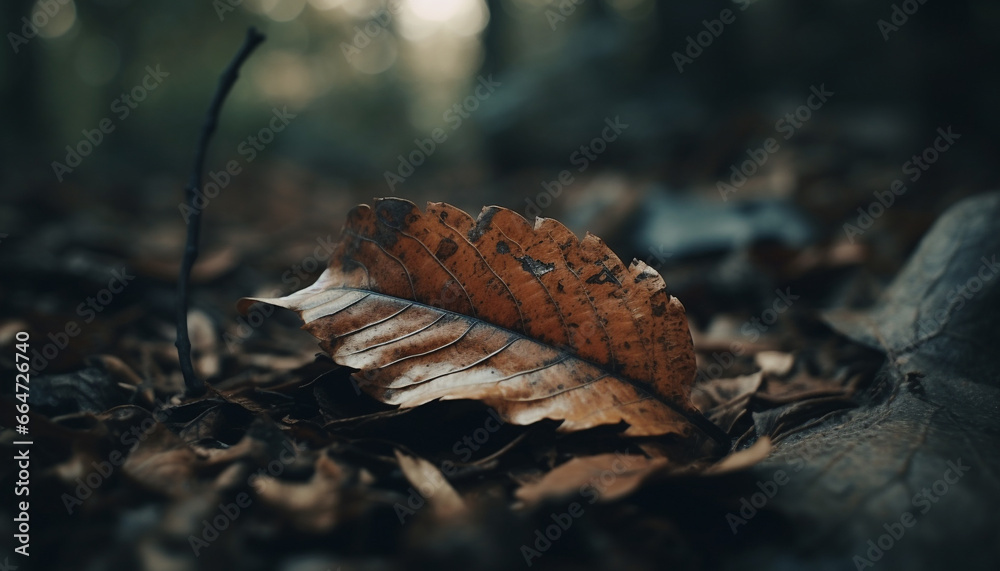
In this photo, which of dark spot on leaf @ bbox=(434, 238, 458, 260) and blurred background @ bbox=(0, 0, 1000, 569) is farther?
blurred background @ bbox=(0, 0, 1000, 569)

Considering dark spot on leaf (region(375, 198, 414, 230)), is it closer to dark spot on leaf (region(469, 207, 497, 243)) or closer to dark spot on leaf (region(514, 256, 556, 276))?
dark spot on leaf (region(469, 207, 497, 243))

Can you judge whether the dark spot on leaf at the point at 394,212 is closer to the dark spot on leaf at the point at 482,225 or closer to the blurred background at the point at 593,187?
the dark spot on leaf at the point at 482,225

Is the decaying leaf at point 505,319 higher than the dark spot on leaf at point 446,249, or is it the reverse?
the dark spot on leaf at point 446,249

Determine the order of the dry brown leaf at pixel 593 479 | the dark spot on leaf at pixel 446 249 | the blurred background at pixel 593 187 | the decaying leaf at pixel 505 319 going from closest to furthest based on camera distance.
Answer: the dry brown leaf at pixel 593 479, the decaying leaf at pixel 505 319, the dark spot on leaf at pixel 446 249, the blurred background at pixel 593 187

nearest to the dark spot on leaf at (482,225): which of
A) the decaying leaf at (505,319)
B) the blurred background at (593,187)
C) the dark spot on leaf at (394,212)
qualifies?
the decaying leaf at (505,319)

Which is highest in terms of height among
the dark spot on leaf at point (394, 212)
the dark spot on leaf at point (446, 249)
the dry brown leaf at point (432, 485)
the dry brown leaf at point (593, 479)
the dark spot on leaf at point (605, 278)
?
the dark spot on leaf at point (394, 212)

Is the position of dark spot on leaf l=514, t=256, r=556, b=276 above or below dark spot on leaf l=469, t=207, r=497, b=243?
below

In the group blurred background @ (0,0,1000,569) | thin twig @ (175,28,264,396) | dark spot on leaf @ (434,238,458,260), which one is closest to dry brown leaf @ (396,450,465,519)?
blurred background @ (0,0,1000,569)

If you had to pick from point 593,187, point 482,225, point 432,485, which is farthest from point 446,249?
point 593,187

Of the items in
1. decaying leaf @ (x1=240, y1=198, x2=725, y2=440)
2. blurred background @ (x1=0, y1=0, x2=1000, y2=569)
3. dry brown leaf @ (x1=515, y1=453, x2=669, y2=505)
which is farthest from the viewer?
blurred background @ (x1=0, y1=0, x2=1000, y2=569)
